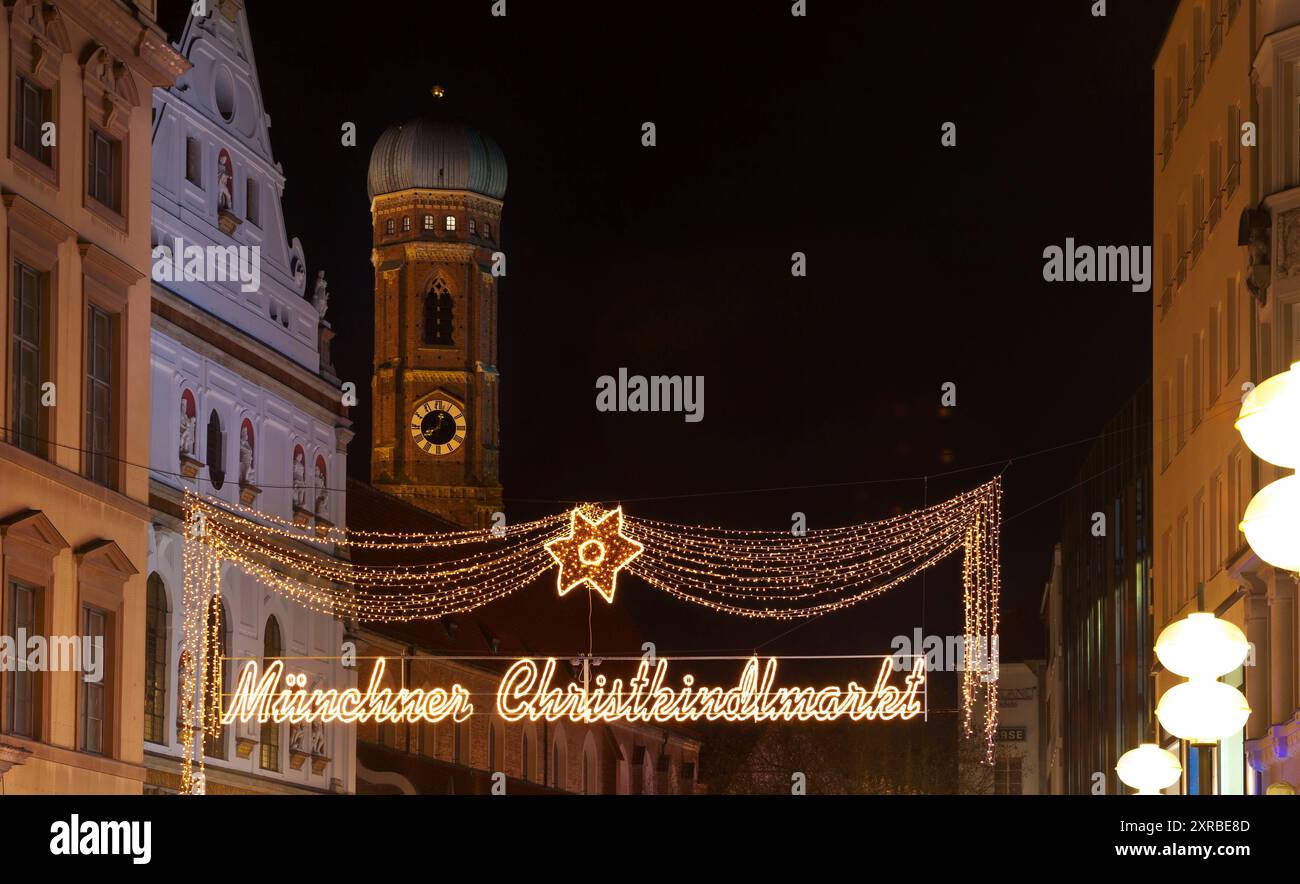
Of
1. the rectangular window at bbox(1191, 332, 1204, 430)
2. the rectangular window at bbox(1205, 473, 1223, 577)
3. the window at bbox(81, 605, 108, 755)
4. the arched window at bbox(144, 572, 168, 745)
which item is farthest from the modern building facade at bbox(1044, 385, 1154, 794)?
the window at bbox(81, 605, 108, 755)

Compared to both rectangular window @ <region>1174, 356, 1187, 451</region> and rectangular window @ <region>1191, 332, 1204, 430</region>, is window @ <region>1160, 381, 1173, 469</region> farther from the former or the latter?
rectangular window @ <region>1191, 332, 1204, 430</region>

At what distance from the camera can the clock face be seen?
103 m

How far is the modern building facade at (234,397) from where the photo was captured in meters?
45.1

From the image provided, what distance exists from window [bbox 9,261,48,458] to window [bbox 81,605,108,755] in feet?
10.1

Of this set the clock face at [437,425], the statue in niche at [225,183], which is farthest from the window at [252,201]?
the clock face at [437,425]

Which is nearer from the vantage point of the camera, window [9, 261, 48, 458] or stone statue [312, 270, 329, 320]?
window [9, 261, 48, 458]

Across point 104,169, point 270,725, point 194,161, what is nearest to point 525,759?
point 270,725

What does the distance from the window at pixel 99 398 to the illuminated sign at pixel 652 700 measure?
465 centimetres

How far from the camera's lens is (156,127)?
1764 inches

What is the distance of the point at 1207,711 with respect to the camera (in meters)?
20.0

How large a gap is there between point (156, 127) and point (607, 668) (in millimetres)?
51235

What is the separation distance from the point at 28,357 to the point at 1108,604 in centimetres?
3663

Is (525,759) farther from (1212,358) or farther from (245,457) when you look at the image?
(1212,358)
